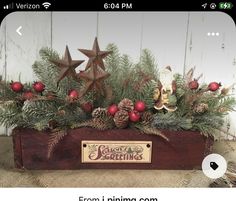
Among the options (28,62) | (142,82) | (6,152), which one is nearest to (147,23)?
(142,82)

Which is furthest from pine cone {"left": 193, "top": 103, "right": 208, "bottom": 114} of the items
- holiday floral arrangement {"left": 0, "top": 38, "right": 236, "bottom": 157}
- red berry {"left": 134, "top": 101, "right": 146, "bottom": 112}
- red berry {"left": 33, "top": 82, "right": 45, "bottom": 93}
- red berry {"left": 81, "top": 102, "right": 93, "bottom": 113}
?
red berry {"left": 33, "top": 82, "right": 45, "bottom": 93}

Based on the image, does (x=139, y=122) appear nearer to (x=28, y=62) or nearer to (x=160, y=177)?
(x=160, y=177)

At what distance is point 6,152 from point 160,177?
1.17 ft

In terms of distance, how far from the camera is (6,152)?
0.86 meters

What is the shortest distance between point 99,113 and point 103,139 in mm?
53

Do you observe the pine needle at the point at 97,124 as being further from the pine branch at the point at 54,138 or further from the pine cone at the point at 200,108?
the pine cone at the point at 200,108

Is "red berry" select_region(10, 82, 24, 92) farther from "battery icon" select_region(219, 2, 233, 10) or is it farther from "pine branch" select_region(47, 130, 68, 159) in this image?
"battery icon" select_region(219, 2, 233, 10)

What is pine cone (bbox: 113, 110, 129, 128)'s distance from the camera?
0.73 meters

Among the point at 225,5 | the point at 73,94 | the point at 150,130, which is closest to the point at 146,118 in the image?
the point at 150,130

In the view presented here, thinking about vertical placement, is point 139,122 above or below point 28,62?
below

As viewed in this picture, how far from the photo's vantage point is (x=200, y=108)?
0.76 metres

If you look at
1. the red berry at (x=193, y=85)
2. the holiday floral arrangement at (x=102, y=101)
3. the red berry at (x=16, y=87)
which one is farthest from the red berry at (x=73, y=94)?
the red berry at (x=193, y=85)

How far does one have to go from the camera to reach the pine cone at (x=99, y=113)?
740mm

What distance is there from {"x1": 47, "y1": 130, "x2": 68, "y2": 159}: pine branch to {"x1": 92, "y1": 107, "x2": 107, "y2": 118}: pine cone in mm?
66
